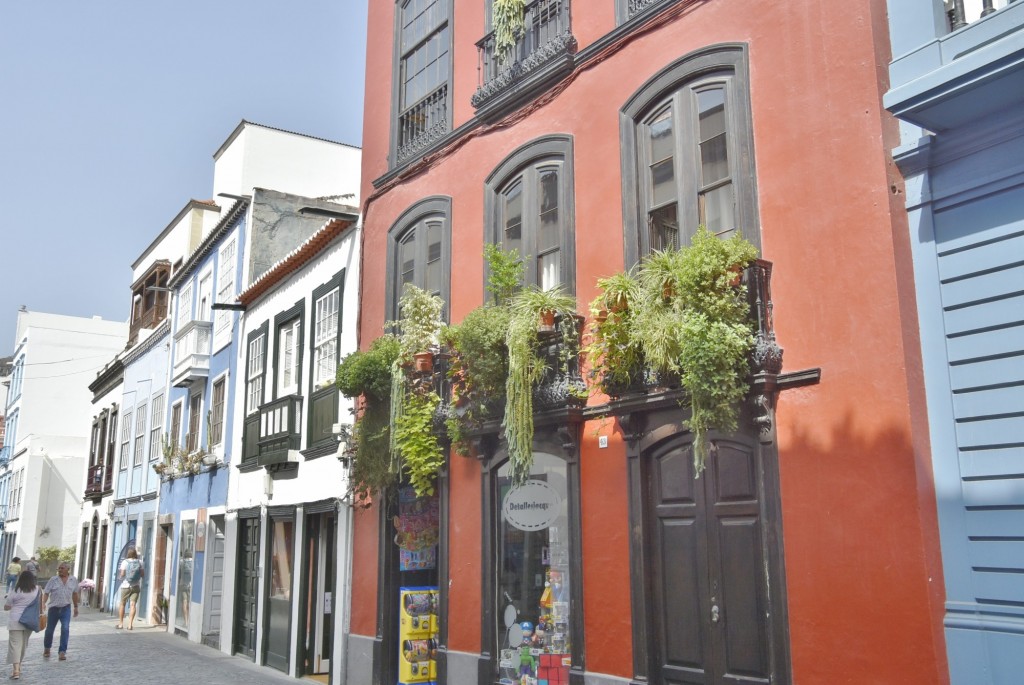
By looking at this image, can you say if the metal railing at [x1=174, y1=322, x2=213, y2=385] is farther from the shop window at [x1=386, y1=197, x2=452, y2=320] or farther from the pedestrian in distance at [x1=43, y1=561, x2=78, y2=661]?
the shop window at [x1=386, y1=197, x2=452, y2=320]

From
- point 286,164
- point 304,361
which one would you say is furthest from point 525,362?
point 286,164

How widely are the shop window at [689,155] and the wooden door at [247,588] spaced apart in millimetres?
10759

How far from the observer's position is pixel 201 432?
69.1 ft

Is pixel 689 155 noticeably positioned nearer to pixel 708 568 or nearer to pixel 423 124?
pixel 708 568

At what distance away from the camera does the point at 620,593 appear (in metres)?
8.81

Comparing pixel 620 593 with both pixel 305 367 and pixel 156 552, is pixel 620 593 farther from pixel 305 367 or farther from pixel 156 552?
pixel 156 552

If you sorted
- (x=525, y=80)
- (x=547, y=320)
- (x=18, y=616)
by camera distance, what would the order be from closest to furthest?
(x=547, y=320) → (x=525, y=80) → (x=18, y=616)

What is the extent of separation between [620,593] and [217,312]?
47.9 ft

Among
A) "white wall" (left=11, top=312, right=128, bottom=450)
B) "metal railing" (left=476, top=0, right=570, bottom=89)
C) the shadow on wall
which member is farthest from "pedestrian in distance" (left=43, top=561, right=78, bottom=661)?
"white wall" (left=11, top=312, right=128, bottom=450)

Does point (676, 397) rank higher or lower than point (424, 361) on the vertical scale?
lower

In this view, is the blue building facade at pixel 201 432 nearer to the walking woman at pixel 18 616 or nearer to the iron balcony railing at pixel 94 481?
the walking woman at pixel 18 616

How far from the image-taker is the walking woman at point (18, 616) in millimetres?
13133

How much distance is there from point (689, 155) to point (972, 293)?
9.91 ft

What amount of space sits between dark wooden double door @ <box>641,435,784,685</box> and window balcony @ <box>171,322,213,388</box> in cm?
1483
